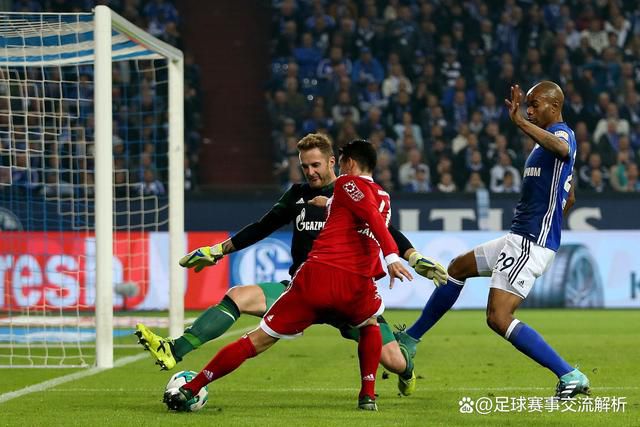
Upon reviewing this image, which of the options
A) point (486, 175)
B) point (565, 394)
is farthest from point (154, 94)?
Result: point (565, 394)

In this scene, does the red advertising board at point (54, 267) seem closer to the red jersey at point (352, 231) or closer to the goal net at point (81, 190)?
the goal net at point (81, 190)

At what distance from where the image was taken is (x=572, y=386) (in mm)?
7438

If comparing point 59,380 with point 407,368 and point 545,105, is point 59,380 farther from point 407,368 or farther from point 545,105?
point 545,105

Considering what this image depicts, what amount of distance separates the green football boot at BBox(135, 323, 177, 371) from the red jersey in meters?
1.02

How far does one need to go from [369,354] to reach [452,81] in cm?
1530

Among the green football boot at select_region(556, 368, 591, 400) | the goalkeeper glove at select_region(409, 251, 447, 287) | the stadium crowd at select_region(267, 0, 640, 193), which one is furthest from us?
the stadium crowd at select_region(267, 0, 640, 193)

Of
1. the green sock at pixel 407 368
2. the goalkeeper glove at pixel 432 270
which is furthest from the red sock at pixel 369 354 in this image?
the green sock at pixel 407 368

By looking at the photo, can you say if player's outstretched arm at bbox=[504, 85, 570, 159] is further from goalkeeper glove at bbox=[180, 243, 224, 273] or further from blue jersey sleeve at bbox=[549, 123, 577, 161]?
goalkeeper glove at bbox=[180, 243, 224, 273]

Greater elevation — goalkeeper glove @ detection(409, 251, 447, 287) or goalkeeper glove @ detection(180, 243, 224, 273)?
goalkeeper glove @ detection(409, 251, 447, 287)

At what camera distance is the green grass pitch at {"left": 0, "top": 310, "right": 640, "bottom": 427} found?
702cm

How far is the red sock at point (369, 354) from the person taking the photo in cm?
731

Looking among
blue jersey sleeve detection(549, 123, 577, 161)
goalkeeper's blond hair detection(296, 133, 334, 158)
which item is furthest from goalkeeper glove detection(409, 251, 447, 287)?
blue jersey sleeve detection(549, 123, 577, 161)

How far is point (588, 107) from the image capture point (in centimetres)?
2128

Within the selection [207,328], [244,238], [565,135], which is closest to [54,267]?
[244,238]
